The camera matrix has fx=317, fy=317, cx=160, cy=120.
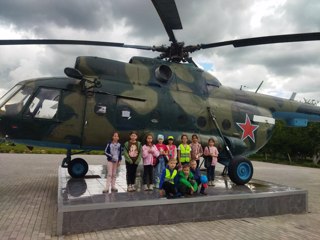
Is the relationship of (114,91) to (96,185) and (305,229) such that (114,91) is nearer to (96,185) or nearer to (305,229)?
(96,185)

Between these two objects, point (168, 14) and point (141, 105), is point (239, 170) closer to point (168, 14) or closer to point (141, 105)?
point (141, 105)

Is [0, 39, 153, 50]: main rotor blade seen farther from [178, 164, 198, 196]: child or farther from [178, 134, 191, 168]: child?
[178, 164, 198, 196]: child

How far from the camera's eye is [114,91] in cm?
923

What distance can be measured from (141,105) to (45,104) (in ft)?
8.85

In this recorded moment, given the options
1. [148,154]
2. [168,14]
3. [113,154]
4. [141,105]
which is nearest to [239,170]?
[148,154]

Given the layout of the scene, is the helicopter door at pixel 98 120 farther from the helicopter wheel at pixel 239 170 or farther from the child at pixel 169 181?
the helicopter wheel at pixel 239 170

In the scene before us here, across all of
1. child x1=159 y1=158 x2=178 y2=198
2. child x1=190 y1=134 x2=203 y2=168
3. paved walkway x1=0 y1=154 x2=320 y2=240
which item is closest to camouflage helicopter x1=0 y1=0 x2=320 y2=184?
child x1=190 y1=134 x2=203 y2=168

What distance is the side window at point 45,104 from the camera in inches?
333

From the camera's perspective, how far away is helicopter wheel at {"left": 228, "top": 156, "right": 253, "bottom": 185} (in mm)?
9484

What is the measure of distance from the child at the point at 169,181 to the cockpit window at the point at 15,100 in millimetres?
4264

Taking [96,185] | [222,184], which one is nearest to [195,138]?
[222,184]

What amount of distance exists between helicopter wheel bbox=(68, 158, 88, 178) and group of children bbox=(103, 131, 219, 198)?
244 cm

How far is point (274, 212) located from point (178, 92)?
4.57 metres

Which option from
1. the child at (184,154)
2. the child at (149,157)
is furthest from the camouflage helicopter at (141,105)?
the child at (149,157)
